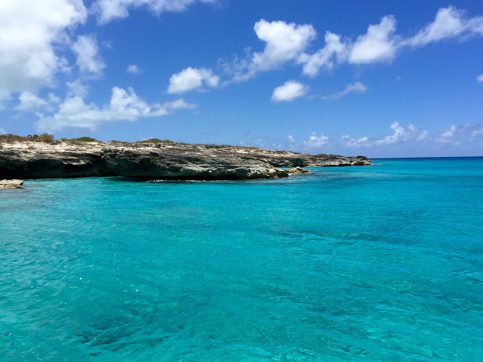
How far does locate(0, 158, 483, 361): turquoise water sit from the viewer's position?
23.4 feet

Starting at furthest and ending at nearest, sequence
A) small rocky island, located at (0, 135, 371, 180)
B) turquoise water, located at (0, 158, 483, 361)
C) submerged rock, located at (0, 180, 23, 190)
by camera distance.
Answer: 1. small rocky island, located at (0, 135, 371, 180)
2. submerged rock, located at (0, 180, 23, 190)
3. turquoise water, located at (0, 158, 483, 361)

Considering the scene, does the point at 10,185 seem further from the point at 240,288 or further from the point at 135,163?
the point at 240,288

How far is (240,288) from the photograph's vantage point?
→ 9.98m

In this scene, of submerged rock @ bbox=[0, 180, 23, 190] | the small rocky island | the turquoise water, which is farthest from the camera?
the small rocky island

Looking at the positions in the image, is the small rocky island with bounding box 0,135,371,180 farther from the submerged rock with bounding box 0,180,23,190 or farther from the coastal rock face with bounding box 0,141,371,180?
the submerged rock with bounding box 0,180,23,190

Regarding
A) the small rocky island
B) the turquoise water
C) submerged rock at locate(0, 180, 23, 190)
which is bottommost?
the turquoise water

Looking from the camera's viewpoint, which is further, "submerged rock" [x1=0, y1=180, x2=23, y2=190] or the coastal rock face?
the coastal rock face

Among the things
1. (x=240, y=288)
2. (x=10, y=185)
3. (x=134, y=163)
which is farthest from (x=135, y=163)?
(x=240, y=288)

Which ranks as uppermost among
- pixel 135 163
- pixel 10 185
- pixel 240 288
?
pixel 135 163

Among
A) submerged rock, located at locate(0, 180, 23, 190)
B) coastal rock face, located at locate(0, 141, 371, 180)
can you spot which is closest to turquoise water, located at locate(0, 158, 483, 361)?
submerged rock, located at locate(0, 180, 23, 190)

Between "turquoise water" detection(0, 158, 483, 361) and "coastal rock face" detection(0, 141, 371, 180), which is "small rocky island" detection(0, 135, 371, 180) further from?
"turquoise water" detection(0, 158, 483, 361)

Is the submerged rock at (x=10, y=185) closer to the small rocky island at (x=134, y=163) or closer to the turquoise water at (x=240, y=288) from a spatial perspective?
the small rocky island at (x=134, y=163)

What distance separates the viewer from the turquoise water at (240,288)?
713cm

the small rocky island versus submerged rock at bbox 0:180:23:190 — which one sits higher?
the small rocky island
